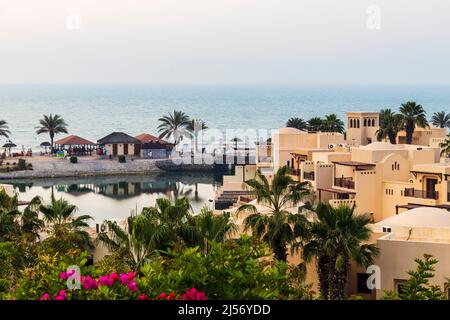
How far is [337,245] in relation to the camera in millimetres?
19750

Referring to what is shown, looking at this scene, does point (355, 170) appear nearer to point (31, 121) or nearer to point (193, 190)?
point (193, 190)

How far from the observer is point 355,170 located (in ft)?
109

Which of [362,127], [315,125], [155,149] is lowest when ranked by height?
[155,149]

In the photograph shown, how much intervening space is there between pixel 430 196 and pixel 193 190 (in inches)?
1327

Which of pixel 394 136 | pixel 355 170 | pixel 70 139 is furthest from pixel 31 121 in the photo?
pixel 355 170

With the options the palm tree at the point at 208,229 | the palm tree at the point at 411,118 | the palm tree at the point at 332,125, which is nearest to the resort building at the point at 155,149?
the palm tree at the point at 332,125

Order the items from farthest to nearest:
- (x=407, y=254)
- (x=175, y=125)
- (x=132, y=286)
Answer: (x=175, y=125)
(x=407, y=254)
(x=132, y=286)

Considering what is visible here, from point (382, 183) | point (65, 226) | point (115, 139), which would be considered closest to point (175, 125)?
point (115, 139)

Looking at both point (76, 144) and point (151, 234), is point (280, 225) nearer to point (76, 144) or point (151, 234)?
point (151, 234)

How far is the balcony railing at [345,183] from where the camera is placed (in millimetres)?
32769

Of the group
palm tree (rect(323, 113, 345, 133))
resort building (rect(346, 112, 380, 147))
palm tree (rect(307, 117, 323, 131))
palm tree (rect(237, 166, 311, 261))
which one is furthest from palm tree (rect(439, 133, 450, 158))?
palm tree (rect(307, 117, 323, 131))

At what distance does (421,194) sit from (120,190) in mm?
35127

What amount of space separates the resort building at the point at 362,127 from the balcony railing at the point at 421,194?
45.5ft

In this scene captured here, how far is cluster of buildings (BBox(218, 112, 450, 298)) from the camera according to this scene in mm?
20875
